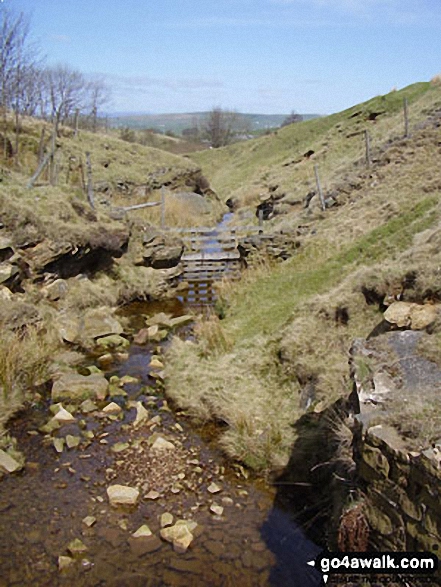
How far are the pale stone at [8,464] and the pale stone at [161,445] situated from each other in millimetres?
1954

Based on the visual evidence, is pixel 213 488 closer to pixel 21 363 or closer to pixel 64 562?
pixel 64 562

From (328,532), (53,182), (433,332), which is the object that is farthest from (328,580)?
(53,182)

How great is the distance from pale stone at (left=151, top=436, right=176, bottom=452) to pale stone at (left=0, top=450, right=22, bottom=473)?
76.9 inches

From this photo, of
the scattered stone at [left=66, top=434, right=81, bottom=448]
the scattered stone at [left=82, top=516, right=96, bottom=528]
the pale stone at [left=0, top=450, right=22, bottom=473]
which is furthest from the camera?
the scattered stone at [left=66, top=434, right=81, bottom=448]

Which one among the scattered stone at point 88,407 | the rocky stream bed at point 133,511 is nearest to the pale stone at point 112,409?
the rocky stream bed at point 133,511

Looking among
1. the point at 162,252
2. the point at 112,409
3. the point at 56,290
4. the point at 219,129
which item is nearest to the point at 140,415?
the point at 112,409

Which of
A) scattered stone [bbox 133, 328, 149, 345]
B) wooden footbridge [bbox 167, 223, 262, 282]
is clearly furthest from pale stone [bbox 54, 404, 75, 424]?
wooden footbridge [bbox 167, 223, 262, 282]

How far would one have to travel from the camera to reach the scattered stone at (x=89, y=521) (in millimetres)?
6132

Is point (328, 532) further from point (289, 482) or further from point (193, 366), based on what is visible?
point (193, 366)

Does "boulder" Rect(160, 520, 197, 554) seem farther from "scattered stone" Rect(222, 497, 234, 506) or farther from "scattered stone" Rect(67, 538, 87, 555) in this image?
"scattered stone" Rect(67, 538, 87, 555)

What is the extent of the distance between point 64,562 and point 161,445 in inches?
102

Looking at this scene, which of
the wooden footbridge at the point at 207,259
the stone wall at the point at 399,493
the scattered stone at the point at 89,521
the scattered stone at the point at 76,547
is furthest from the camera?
the wooden footbridge at the point at 207,259

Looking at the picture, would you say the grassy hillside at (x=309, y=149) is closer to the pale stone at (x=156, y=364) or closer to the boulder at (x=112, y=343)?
the boulder at (x=112, y=343)

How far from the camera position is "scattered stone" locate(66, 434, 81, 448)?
7.84m
